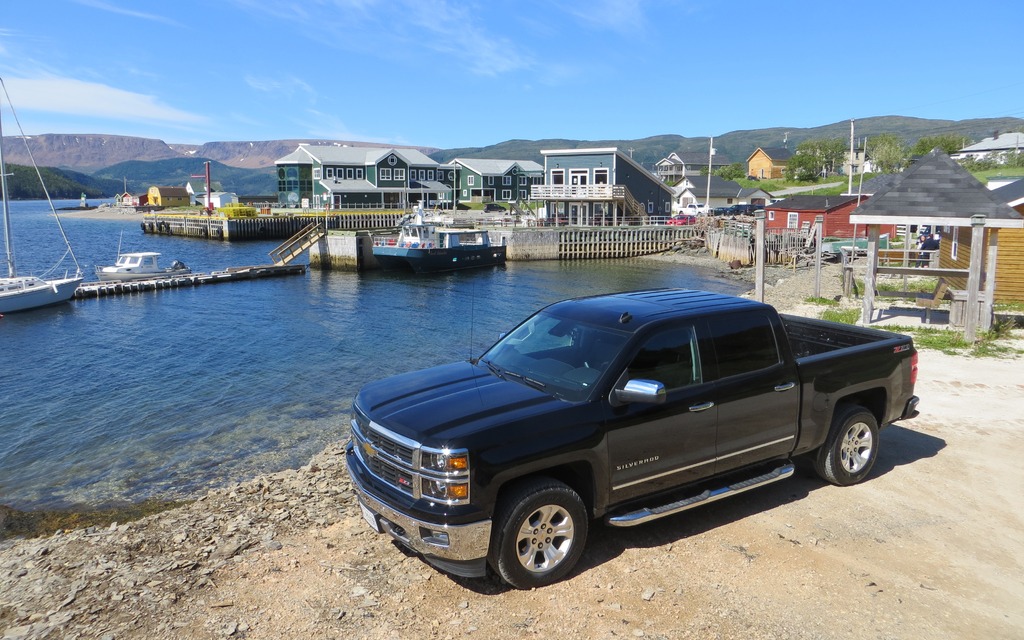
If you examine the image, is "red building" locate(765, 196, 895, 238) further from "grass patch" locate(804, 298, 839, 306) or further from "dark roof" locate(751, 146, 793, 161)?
"dark roof" locate(751, 146, 793, 161)

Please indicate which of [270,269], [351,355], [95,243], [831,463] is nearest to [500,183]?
[95,243]

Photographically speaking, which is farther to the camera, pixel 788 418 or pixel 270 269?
pixel 270 269

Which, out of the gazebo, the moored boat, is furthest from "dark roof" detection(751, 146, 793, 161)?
the gazebo

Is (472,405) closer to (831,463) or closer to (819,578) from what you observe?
(819,578)

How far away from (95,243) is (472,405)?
8177cm

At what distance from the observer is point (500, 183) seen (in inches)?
4055

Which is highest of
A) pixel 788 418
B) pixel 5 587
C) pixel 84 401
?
pixel 788 418

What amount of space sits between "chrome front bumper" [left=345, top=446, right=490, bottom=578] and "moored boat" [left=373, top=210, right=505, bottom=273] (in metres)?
41.3

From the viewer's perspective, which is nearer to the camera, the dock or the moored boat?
the dock

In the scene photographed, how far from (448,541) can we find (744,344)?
3.33 m

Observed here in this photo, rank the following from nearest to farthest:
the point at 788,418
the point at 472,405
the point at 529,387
Result: 1. the point at 472,405
2. the point at 529,387
3. the point at 788,418

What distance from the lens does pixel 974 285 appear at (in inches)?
576

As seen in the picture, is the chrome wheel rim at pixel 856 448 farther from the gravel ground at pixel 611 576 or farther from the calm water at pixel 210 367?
the calm water at pixel 210 367

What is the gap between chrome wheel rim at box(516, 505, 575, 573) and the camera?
5.25 meters
